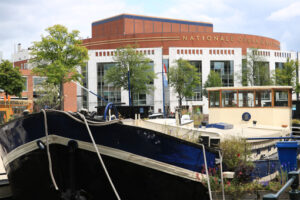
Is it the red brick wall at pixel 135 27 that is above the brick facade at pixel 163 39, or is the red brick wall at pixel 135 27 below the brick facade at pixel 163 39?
above

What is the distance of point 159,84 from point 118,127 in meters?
51.3

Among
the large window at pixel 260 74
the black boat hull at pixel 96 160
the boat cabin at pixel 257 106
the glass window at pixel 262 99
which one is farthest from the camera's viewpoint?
the large window at pixel 260 74

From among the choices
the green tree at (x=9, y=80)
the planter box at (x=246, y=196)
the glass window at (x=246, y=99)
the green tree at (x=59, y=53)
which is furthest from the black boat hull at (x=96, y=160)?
the green tree at (x=9, y=80)

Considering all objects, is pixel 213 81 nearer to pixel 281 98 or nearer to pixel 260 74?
pixel 260 74

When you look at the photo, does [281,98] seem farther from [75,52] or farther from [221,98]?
[75,52]

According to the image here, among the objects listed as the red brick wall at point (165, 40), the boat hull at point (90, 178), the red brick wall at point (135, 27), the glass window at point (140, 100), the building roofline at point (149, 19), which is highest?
the building roofline at point (149, 19)

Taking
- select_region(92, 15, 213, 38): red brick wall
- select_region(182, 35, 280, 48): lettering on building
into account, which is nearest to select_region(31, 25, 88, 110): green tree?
select_region(182, 35, 280, 48): lettering on building

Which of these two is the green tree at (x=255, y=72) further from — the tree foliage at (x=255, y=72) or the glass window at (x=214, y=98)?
the glass window at (x=214, y=98)

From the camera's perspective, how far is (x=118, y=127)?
18.8 ft

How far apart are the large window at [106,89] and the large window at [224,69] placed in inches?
629

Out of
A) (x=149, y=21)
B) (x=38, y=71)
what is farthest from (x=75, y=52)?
(x=149, y=21)

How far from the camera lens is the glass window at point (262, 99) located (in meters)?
15.4

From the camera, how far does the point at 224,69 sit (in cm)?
6150

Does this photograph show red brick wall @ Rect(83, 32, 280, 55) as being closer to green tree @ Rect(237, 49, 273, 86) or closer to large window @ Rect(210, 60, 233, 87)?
large window @ Rect(210, 60, 233, 87)
